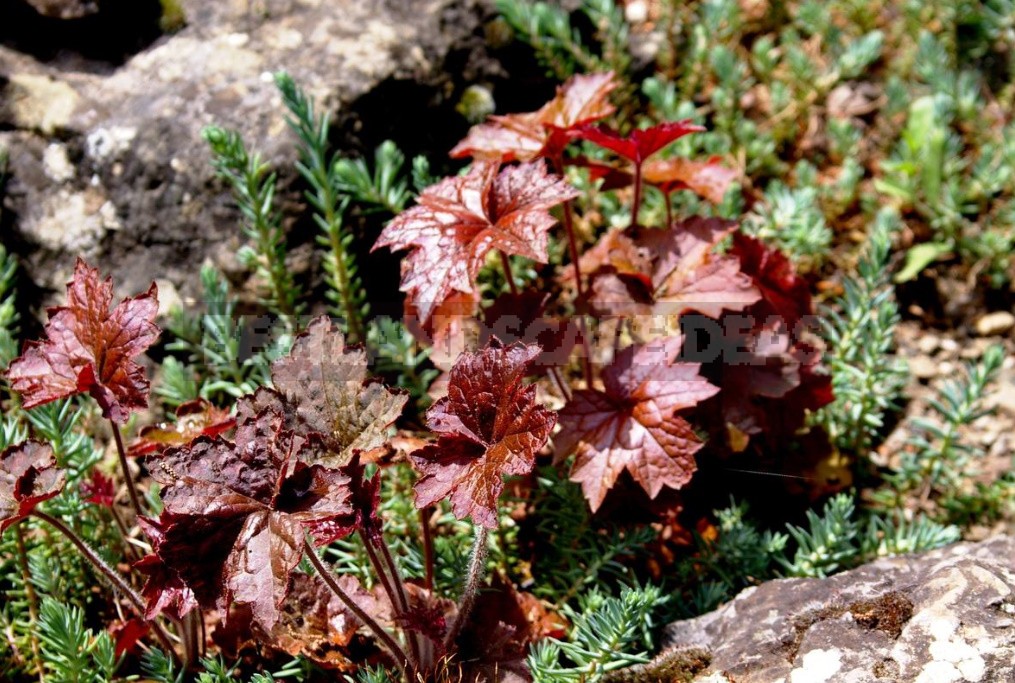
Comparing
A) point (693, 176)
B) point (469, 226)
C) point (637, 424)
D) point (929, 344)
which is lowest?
point (929, 344)

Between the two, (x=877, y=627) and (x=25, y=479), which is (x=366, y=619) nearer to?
(x=25, y=479)

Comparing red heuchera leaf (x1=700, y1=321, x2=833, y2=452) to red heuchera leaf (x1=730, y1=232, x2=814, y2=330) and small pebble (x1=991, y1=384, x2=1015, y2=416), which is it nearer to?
red heuchera leaf (x1=730, y1=232, x2=814, y2=330)

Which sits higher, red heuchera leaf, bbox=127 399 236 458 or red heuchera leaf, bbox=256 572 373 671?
red heuchera leaf, bbox=127 399 236 458

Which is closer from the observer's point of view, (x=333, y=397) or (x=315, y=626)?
(x=333, y=397)

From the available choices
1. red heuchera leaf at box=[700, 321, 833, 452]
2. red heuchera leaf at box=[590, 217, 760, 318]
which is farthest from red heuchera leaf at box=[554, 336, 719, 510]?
red heuchera leaf at box=[700, 321, 833, 452]

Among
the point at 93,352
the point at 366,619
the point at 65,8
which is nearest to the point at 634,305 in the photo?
the point at 366,619

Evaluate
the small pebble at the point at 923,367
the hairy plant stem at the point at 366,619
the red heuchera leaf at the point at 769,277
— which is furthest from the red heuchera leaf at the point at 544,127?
the small pebble at the point at 923,367

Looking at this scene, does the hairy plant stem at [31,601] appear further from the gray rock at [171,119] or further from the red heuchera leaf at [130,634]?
the gray rock at [171,119]
